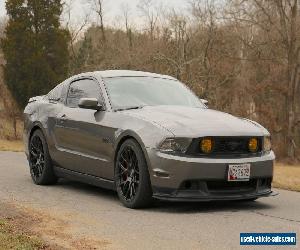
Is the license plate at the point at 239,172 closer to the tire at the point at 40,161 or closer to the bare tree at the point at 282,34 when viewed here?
the tire at the point at 40,161

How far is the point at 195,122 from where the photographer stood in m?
7.06

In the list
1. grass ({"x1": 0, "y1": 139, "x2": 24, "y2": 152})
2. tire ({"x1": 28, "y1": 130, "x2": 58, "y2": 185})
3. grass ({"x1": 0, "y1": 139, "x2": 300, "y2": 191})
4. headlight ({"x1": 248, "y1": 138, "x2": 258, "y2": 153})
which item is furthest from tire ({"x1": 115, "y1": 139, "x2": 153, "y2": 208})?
grass ({"x1": 0, "y1": 139, "x2": 24, "y2": 152})

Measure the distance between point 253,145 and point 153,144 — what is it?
115 cm

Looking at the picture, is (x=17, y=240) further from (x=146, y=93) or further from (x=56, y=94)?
(x=56, y=94)

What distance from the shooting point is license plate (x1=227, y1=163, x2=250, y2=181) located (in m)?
6.78

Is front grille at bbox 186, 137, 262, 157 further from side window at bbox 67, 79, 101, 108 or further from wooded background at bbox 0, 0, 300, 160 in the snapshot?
wooded background at bbox 0, 0, 300, 160

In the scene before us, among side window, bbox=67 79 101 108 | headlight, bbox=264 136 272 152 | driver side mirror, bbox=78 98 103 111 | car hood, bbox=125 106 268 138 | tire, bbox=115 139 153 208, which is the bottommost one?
tire, bbox=115 139 153 208

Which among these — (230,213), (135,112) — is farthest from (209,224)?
(135,112)

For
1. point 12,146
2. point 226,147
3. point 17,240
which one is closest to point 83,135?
point 226,147

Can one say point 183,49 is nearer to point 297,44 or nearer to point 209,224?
point 297,44

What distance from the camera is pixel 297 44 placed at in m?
37.8

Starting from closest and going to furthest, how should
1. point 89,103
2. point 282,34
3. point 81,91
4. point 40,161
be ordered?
1. point 89,103
2. point 81,91
3. point 40,161
4. point 282,34

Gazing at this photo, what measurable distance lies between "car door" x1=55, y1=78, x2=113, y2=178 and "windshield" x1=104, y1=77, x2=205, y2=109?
8.5 inches

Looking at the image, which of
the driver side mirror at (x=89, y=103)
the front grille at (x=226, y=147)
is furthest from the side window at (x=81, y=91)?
the front grille at (x=226, y=147)
